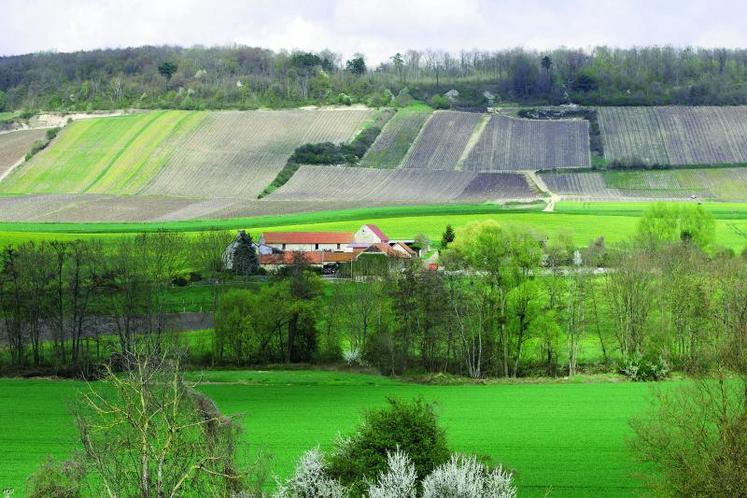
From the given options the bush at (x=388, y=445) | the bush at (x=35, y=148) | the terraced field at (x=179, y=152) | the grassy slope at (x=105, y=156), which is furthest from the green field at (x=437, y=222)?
the bush at (x=388, y=445)

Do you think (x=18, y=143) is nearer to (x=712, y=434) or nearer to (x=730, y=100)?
(x=730, y=100)

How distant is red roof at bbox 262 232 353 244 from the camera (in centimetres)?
9744

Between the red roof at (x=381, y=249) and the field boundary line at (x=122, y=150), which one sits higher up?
the field boundary line at (x=122, y=150)

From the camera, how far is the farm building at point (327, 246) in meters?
89.0

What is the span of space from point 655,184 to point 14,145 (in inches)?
3892

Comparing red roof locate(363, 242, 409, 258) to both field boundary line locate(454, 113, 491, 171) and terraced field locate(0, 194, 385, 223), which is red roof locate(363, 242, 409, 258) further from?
field boundary line locate(454, 113, 491, 171)

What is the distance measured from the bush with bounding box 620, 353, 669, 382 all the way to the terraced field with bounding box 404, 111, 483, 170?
312ft

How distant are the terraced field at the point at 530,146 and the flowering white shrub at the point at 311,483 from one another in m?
125

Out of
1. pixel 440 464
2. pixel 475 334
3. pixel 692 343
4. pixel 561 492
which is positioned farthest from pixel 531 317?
pixel 440 464

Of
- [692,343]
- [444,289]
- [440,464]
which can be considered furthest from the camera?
[444,289]

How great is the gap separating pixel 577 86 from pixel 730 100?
1099 inches

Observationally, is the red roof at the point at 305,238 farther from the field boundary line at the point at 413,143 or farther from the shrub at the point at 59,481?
the shrub at the point at 59,481

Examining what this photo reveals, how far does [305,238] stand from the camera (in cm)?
9844

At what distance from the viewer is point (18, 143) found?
169625 millimetres
